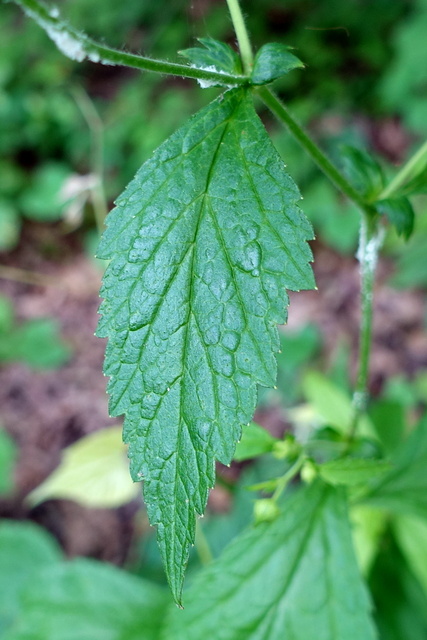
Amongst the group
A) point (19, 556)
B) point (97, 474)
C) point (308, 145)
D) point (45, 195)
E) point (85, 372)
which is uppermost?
point (45, 195)

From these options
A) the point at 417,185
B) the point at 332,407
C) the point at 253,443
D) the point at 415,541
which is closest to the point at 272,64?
the point at 417,185

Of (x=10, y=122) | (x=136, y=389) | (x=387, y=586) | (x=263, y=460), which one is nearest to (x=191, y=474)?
(x=136, y=389)

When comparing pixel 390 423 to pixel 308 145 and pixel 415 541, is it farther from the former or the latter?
pixel 308 145

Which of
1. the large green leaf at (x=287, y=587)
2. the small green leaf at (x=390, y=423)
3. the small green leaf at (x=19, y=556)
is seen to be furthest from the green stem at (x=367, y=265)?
the small green leaf at (x=19, y=556)

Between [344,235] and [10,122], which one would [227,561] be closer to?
[344,235]

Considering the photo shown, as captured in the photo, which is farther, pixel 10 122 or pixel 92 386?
pixel 10 122

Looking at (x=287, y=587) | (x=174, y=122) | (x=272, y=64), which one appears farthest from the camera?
(x=174, y=122)

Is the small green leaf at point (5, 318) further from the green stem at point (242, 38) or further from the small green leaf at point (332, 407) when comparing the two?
the green stem at point (242, 38)
